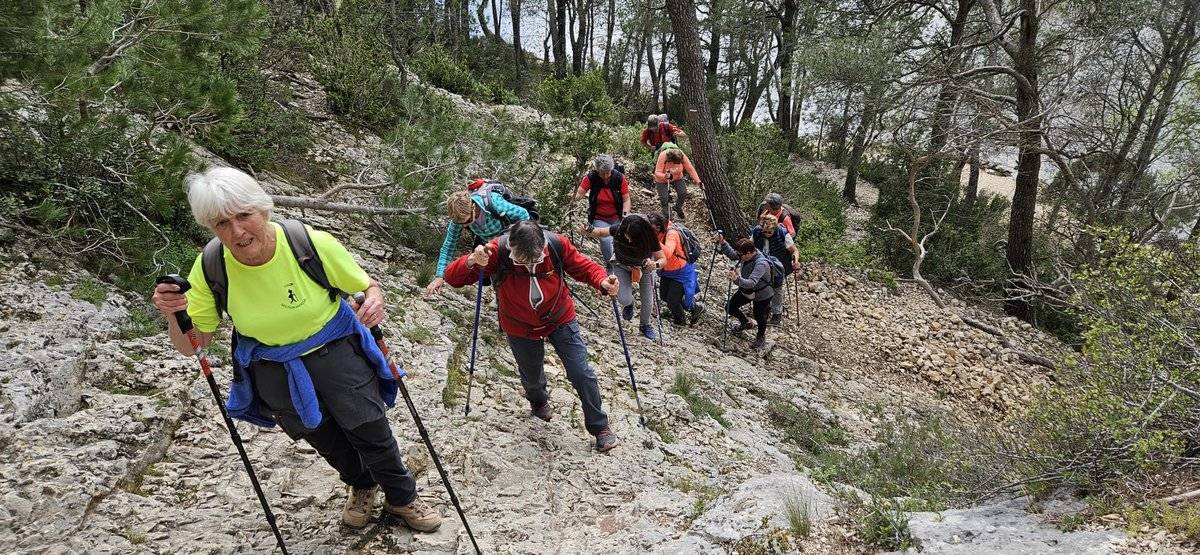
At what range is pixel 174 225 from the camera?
5.07m

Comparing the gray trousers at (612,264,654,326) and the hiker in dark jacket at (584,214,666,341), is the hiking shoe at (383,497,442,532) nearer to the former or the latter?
the hiker in dark jacket at (584,214,666,341)

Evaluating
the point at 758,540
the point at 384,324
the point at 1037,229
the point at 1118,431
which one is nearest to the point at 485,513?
the point at 758,540

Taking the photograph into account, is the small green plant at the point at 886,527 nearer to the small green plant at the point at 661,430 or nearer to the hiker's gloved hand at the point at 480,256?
the small green plant at the point at 661,430

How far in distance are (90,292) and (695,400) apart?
4.88 m

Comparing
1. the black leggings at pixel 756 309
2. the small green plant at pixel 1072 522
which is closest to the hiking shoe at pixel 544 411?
the small green plant at pixel 1072 522

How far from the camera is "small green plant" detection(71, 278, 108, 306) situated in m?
4.21

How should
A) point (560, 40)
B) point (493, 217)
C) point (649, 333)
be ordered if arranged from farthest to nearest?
point (560, 40) → point (649, 333) → point (493, 217)

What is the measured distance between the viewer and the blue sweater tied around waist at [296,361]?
270 cm

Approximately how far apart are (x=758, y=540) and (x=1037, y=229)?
1413 cm

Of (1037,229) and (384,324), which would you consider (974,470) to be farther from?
(1037,229)

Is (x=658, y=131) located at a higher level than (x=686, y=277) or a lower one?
higher

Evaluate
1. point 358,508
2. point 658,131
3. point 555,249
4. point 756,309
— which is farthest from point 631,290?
point 658,131

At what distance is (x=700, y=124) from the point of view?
33.2ft

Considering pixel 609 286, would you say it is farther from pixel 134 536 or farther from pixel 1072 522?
pixel 134 536
